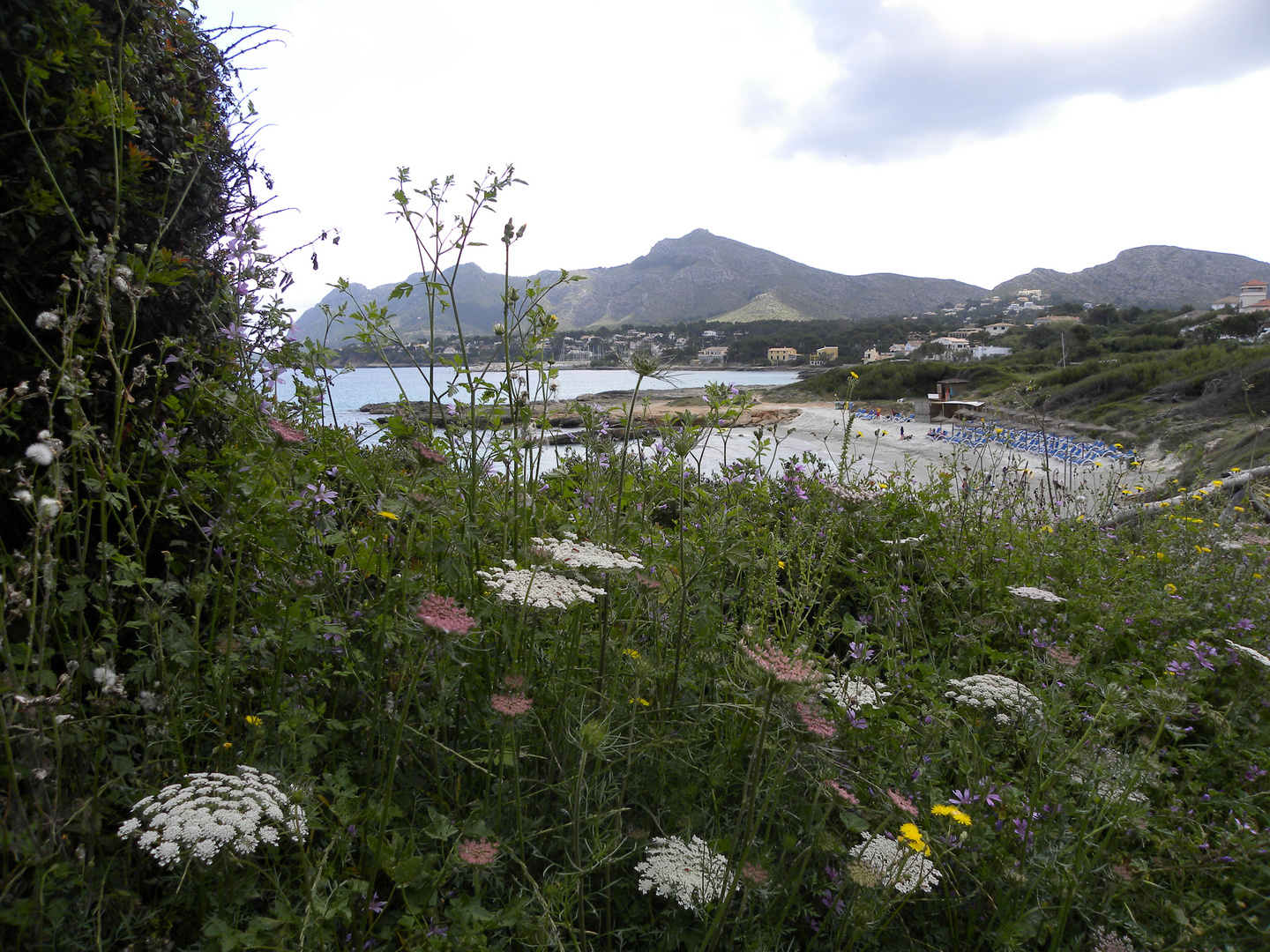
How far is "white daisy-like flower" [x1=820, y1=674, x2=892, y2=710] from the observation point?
1893 millimetres

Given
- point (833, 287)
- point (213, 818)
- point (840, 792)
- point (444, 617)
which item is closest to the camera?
point (213, 818)

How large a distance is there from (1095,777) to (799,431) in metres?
11.2

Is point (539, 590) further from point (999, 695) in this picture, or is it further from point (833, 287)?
point (833, 287)

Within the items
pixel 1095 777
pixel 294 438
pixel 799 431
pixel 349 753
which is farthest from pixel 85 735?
pixel 799 431

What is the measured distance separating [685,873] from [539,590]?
2.43 feet

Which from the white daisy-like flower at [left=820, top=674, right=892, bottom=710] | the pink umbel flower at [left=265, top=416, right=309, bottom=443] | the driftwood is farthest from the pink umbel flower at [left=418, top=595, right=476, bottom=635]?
the driftwood

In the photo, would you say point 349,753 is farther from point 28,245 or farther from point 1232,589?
point 1232,589

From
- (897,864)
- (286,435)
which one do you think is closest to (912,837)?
(897,864)

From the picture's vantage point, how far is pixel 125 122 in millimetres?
1713

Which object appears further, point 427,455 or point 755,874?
point 427,455

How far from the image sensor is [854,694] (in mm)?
1942

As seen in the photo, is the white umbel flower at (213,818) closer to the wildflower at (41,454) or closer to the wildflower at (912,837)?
the wildflower at (41,454)

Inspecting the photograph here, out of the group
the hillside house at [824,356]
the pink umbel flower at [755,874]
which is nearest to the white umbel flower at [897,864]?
the pink umbel flower at [755,874]

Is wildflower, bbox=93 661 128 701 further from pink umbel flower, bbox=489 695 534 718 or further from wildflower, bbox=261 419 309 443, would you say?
pink umbel flower, bbox=489 695 534 718
